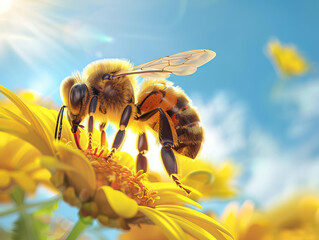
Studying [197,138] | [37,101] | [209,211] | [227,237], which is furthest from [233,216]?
[37,101]

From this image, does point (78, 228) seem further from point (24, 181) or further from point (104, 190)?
point (24, 181)

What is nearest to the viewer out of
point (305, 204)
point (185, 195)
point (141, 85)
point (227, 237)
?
point (227, 237)

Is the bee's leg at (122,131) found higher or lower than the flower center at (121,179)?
higher

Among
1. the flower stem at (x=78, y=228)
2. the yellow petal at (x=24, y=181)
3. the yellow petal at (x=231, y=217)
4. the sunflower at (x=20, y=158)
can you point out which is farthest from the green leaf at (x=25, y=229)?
the yellow petal at (x=231, y=217)

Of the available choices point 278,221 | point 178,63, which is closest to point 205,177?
point 178,63

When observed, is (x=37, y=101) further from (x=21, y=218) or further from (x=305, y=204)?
(x=305, y=204)

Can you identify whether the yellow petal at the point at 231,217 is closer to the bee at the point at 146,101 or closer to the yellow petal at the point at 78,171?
the bee at the point at 146,101

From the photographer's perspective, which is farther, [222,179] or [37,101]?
[222,179]
